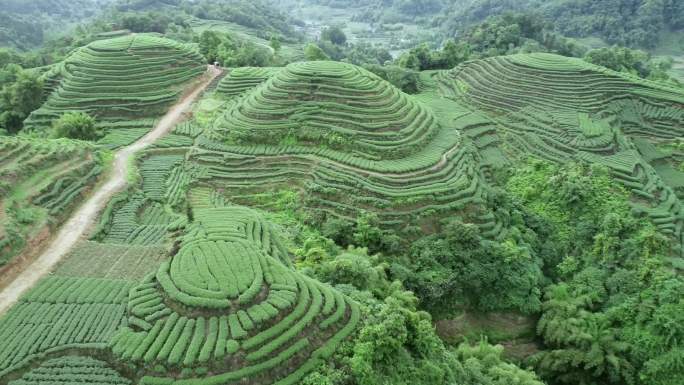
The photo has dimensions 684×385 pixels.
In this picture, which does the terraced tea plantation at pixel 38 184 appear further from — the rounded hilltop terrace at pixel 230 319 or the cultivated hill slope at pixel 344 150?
the rounded hilltop terrace at pixel 230 319

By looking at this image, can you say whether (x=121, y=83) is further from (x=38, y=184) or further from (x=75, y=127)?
(x=38, y=184)

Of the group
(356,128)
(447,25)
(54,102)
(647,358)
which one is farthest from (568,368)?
(447,25)

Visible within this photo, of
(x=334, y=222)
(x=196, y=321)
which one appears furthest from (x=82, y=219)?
(x=334, y=222)

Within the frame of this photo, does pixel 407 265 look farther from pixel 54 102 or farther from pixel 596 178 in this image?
pixel 54 102

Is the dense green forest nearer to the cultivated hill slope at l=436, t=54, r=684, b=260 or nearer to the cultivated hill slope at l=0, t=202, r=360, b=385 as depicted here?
the cultivated hill slope at l=0, t=202, r=360, b=385

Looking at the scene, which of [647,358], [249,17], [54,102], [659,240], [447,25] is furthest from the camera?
[447,25]

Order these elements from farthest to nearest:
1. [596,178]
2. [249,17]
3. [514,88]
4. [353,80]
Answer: [249,17], [514,88], [353,80], [596,178]

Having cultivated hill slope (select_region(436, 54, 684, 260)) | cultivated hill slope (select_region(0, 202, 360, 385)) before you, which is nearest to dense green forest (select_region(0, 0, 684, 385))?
cultivated hill slope (select_region(0, 202, 360, 385))
